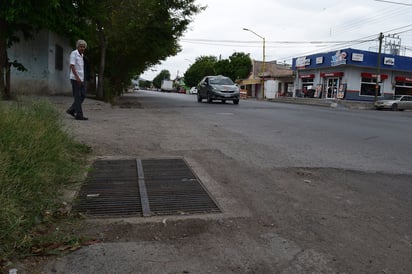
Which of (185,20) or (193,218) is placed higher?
(185,20)

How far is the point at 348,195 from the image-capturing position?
4.52m

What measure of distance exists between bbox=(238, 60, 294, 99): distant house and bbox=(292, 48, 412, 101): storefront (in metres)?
6.81

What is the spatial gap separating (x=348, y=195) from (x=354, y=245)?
4.70ft

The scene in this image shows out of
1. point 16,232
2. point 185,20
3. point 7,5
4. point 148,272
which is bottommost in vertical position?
point 148,272

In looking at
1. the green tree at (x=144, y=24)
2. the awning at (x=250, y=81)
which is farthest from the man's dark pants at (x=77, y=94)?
A: the awning at (x=250, y=81)

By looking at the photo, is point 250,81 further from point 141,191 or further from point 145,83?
point 145,83

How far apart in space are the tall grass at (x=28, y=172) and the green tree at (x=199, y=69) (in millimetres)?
87176

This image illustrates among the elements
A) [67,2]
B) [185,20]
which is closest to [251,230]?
[67,2]

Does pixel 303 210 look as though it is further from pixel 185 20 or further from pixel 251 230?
pixel 185 20

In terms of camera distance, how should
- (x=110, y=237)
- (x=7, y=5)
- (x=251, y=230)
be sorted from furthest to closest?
(x=7, y=5) < (x=251, y=230) < (x=110, y=237)

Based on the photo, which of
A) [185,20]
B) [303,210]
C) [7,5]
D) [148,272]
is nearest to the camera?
[148,272]

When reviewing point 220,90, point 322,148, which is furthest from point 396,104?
point 322,148

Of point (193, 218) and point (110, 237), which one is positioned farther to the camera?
point (193, 218)

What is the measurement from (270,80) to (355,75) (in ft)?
54.0
